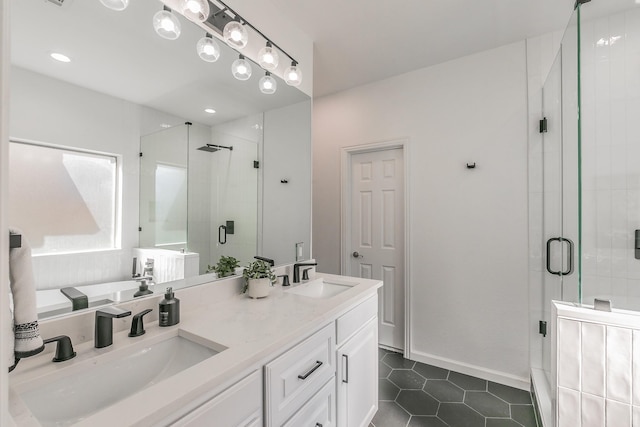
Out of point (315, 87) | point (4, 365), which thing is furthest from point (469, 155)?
point (4, 365)

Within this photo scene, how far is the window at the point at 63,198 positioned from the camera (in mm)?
894

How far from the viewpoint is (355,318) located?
1536 millimetres

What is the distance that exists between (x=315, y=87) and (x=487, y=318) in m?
2.76

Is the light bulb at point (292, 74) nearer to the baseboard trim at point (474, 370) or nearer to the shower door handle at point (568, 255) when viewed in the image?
the shower door handle at point (568, 255)

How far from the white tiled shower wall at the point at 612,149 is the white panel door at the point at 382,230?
1.39 m

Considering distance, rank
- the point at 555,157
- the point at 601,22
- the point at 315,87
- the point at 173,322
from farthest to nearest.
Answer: the point at 315,87 < the point at 555,157 < the point at 601,22 < the point at 173,322

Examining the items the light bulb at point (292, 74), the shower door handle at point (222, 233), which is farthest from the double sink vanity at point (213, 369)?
the light bulb at point (292, 74)

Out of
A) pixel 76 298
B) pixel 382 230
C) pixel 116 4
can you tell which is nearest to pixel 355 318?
pixel 76 298

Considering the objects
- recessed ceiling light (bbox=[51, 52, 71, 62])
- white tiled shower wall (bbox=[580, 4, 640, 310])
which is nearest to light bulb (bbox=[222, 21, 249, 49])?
recessed ceiling light (bbox=[51, 52, 71, 62])

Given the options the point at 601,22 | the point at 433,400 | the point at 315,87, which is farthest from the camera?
the point at 315,87

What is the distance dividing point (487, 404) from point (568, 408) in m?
0.94

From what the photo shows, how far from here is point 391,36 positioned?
2.14 metres

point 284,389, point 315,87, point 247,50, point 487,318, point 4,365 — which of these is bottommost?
point 487,318

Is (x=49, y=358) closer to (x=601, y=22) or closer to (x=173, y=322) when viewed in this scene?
(x=173, y=322)
